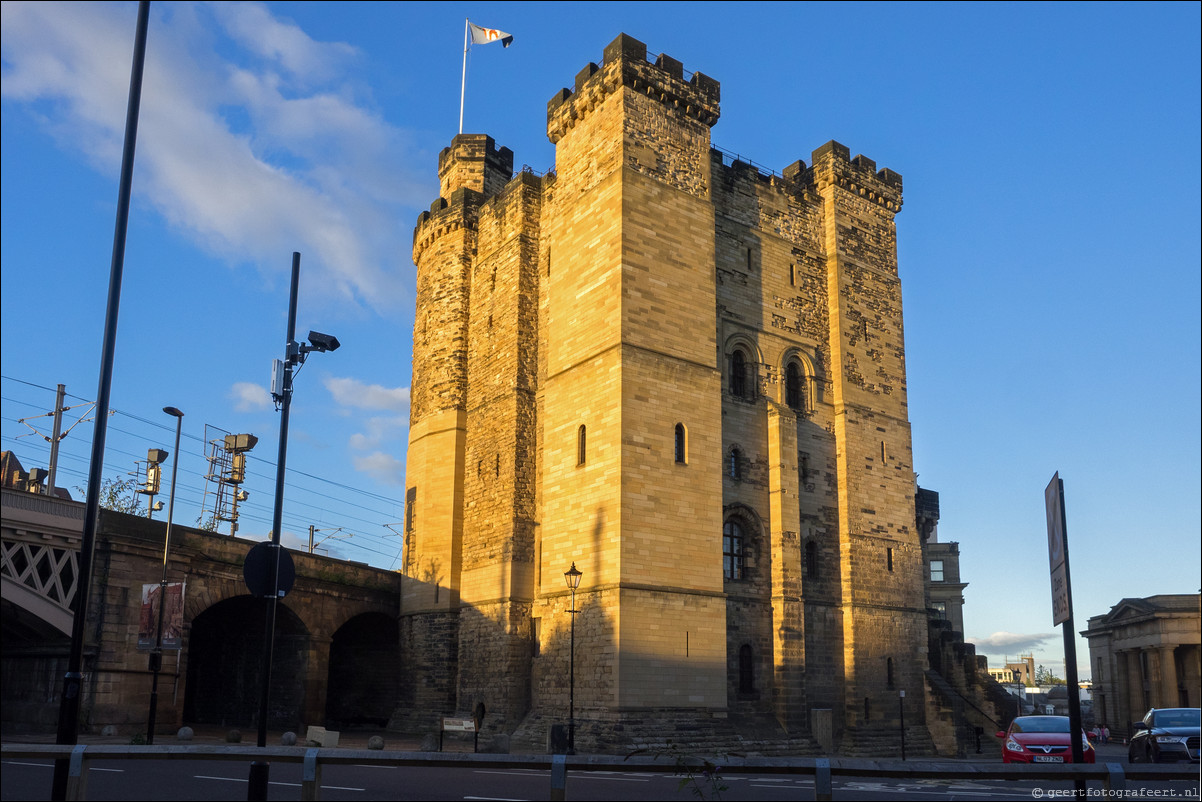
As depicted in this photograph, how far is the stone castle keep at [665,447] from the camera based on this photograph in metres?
24.8

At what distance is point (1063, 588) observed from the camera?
7449 mm

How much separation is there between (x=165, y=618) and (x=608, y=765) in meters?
22.5

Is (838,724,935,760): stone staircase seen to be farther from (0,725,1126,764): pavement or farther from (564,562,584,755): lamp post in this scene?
(564,562,584,755): lamp post

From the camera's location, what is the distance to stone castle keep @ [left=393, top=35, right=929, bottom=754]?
81.2 feet

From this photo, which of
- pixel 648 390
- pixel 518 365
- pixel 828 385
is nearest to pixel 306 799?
pixel 648 390

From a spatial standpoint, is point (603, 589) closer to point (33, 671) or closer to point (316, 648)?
point (316, 648)

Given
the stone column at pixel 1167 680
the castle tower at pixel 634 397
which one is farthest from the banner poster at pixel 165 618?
the stone column at pixel 1167 680

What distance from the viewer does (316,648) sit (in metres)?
33.0

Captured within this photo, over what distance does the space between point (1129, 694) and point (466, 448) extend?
45639mm

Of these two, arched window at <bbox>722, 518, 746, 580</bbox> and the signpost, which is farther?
arched window at <bbox>722, 518, 746, 580</bbox>

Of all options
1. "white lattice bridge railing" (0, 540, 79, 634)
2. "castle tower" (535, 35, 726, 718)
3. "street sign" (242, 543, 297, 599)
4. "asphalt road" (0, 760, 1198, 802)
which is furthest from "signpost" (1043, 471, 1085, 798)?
"white lattice bridge railing" (0, 540, 79, 634)

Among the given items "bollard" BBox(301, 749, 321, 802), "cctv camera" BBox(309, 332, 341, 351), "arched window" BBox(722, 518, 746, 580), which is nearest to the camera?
"bollard" BBox(301, 749, 321, 802)

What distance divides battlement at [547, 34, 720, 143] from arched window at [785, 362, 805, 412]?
8311mm

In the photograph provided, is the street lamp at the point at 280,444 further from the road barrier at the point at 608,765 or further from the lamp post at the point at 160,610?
Answer: the lamp post at the point at 160,610
